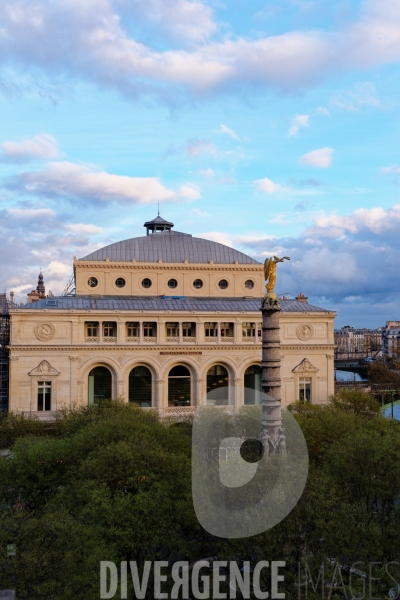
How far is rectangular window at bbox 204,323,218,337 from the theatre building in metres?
0.12

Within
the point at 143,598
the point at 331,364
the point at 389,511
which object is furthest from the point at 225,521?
the point at 331,364

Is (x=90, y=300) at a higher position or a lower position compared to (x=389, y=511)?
higher

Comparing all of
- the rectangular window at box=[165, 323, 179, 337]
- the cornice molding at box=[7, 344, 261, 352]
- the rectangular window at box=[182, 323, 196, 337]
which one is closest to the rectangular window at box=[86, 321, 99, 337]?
the cornice molding at box=[7, 344, 261, 352]

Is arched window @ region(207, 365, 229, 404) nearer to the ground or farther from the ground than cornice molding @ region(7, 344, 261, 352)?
nearer to the ground

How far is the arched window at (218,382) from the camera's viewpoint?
7131cm

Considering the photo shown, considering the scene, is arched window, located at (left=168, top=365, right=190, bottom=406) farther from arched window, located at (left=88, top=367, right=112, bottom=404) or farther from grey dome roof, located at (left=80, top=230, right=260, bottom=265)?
grey dome roof, located at (left=80, top=230, right=260, bottom=265)

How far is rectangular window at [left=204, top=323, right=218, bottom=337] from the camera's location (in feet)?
234

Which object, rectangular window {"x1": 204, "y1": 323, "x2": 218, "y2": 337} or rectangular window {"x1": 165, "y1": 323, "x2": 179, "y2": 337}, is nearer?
rectangular window {"x1": 165, "y1": 323, "x2": 179, "y2": 337}

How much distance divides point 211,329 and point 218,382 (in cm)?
657

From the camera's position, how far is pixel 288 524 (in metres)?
24.8

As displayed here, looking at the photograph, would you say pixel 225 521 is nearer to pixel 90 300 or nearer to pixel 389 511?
pixel 389 511

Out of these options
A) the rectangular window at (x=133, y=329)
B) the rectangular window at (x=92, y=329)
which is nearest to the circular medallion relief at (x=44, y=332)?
the rectangular window at (x=92, y=329)

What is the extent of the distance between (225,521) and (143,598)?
473cm

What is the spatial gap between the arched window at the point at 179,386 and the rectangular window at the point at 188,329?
3975mm
